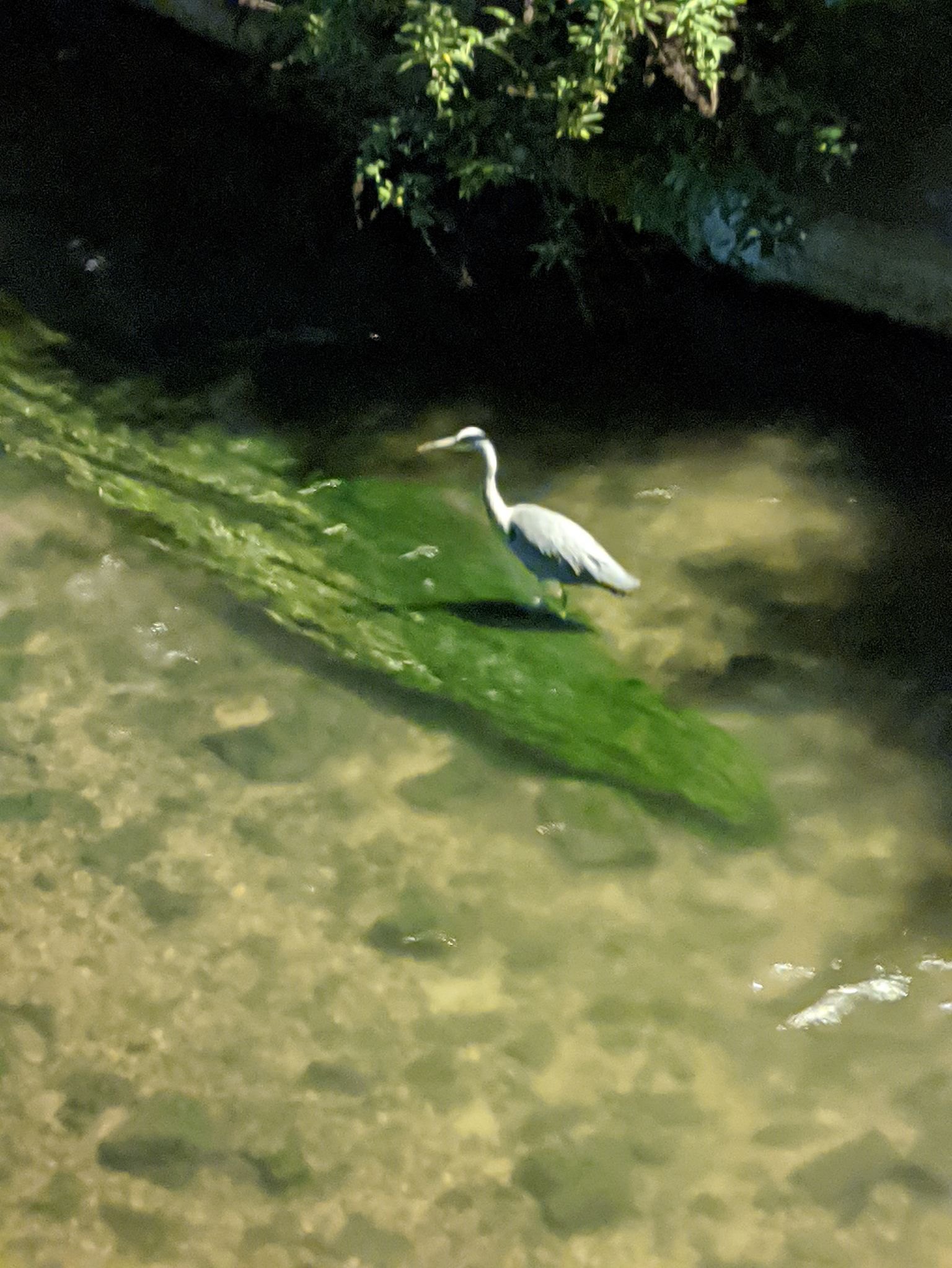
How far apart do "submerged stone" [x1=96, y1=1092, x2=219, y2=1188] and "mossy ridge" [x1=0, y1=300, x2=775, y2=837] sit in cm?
143

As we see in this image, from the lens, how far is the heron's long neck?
412 centimetres

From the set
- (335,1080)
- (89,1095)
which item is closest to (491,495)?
(335,1080)

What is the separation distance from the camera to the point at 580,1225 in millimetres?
2578

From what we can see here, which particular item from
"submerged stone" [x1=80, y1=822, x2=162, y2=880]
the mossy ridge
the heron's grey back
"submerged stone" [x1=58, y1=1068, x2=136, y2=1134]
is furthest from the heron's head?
"submerged stone" [x1=58, y1=1068, x2=136, y2=1134]

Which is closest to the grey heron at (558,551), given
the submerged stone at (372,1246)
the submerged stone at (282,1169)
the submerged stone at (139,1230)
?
the submerged stone at (282,1169)

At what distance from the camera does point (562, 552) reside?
3.92 meters

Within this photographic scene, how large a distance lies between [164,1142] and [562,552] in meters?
2.06

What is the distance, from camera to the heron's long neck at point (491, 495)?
4121 mm

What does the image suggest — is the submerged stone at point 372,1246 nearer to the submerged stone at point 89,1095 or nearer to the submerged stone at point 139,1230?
the submerged stone at point 139,1230

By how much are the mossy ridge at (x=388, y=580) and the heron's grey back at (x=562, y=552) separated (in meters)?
0.22

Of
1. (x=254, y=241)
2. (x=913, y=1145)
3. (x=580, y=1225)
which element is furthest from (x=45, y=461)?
(x=913, y=1145)

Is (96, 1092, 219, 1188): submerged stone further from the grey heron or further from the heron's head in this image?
the heron's head

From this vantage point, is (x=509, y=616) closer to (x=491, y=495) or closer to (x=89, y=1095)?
(x=491, y=495)

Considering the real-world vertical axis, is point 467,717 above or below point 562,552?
below
